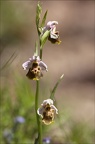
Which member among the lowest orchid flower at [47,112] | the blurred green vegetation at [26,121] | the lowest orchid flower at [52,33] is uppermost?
the lowest orchid flower at [52,33]

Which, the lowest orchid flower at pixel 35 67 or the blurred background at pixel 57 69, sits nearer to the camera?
the lowest orchid flower at pixel 35 67

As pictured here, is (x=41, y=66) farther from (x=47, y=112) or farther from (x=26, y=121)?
(x=26, y=121)

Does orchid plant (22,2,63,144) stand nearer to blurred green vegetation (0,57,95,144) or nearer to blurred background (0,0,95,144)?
blurred background (0,0,95,144)

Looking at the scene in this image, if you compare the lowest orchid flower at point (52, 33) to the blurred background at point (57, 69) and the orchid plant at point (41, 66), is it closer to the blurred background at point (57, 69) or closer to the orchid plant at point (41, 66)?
the orchid plant at point (41, 66)

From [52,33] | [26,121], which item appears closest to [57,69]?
[26,121]

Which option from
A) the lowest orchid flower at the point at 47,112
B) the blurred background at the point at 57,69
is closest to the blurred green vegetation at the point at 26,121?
the blurred background at the point at 57,69

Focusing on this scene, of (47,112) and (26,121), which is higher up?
(26,121)

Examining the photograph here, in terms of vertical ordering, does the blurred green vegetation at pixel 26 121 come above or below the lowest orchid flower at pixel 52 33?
below

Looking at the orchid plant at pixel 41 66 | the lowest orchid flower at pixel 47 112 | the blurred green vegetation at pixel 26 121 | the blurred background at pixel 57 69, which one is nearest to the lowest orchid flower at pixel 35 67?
the orchid plant at pixel 41 66
